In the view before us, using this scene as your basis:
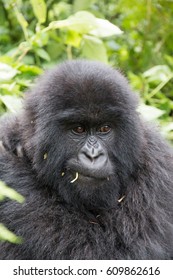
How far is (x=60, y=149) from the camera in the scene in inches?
151

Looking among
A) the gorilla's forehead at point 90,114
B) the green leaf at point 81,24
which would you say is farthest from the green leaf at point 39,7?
the gorilla's forehead at point 90,114

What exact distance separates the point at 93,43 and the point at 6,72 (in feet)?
2.94

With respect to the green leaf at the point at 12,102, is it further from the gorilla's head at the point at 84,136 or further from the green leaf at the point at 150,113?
the green leaf at the point at 150,113

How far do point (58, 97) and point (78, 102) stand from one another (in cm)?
12

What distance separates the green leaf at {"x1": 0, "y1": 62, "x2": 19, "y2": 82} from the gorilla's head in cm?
41

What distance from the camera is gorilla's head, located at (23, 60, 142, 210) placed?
12.3ft

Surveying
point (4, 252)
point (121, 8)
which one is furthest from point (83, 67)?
point (121, 8)

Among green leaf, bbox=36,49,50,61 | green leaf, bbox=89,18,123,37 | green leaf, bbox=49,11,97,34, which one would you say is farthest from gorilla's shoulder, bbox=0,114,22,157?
green leaf, bbox=36,49,50,61

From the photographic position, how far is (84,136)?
12.6 feet

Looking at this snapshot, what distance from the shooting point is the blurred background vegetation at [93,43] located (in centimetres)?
467

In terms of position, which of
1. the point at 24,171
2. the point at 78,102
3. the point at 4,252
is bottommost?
the point at 4,252

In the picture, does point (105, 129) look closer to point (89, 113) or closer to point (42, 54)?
point (89, 113)

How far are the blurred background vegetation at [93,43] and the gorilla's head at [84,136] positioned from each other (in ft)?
1.90

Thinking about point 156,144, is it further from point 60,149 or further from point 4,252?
point 4,252
